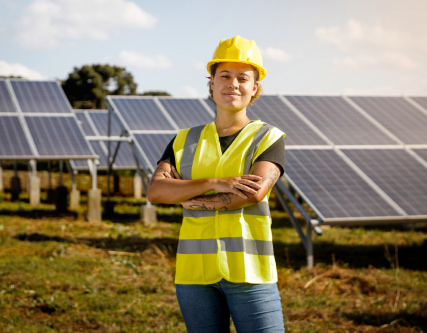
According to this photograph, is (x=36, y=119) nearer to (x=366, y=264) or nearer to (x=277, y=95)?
(x=277, y=95)

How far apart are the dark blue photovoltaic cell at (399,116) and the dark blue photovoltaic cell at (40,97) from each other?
351 inches

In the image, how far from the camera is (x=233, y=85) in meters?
2.71

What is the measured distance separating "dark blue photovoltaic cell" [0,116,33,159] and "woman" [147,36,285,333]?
1229 cm

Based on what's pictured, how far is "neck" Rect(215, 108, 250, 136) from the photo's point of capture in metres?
2.81

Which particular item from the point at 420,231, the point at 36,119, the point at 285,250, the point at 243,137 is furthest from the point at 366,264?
the point at 36,119

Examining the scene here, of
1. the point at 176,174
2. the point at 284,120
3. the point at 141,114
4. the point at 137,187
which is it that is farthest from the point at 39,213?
the point at 176,174

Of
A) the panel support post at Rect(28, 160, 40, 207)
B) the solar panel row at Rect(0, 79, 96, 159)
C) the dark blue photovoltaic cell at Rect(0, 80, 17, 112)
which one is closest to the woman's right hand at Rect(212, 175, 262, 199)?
the solar panel row at Rect(0, 79, 96, 159)

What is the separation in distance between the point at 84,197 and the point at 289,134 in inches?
513

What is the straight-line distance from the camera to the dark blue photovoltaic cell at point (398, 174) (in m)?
9.15

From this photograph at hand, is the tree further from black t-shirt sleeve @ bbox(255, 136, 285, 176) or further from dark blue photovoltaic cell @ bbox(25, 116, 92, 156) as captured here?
black t-shirt sleeve @ bbox(255, 136, 285, 176)

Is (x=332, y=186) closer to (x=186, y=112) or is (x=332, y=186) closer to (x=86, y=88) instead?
(x=186, y=112)

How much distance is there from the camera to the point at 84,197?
71.2ft

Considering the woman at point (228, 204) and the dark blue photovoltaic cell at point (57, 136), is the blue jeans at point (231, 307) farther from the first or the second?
the dark blue photovoltaic cell at point (57, 136)

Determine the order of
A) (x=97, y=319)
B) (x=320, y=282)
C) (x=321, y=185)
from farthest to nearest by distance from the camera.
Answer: (x=321, y=185), (x=320, y=282), (x=97, y=319)
